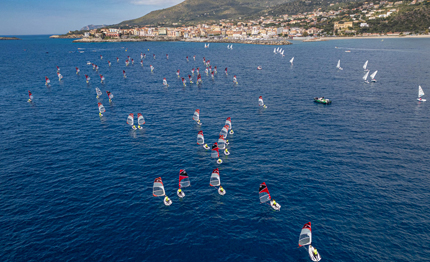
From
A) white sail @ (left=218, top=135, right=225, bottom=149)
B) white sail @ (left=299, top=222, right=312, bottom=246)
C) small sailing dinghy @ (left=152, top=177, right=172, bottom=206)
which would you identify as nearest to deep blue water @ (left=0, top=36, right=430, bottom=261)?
small sailing dinghy @ (left=152, top=177, right=172, bottom=206)

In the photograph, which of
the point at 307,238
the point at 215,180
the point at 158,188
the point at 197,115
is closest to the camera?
the point at 307,238

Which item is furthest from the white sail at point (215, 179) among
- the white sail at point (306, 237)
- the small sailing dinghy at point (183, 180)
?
the white sail at point (306, 237)

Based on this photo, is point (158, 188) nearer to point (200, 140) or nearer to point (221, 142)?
point (221, 142)

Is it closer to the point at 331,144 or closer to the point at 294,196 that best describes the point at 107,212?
the point at 294,196

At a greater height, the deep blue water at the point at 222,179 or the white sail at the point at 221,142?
the white sail at the point at 221,142

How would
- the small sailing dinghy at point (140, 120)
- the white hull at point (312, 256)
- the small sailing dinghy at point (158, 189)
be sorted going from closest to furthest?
the white hull at point (312, 256)
the small sailing dinghy at point (158, 189)
the small sailing dinghy at point (140, 120)

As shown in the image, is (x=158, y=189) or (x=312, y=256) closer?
(x=312, y=256)

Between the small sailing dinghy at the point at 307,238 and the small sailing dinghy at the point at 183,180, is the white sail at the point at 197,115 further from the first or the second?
the small sailing dinghy at the point at 307,238

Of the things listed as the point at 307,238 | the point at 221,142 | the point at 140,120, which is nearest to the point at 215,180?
the point at 221,142

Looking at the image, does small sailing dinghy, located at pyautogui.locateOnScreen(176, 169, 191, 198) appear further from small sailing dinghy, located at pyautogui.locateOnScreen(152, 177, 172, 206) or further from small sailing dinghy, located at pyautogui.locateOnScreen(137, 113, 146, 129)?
small sailing dinghy, located at pyautogui.locateOnScreen(137, 113, 146, 129)
